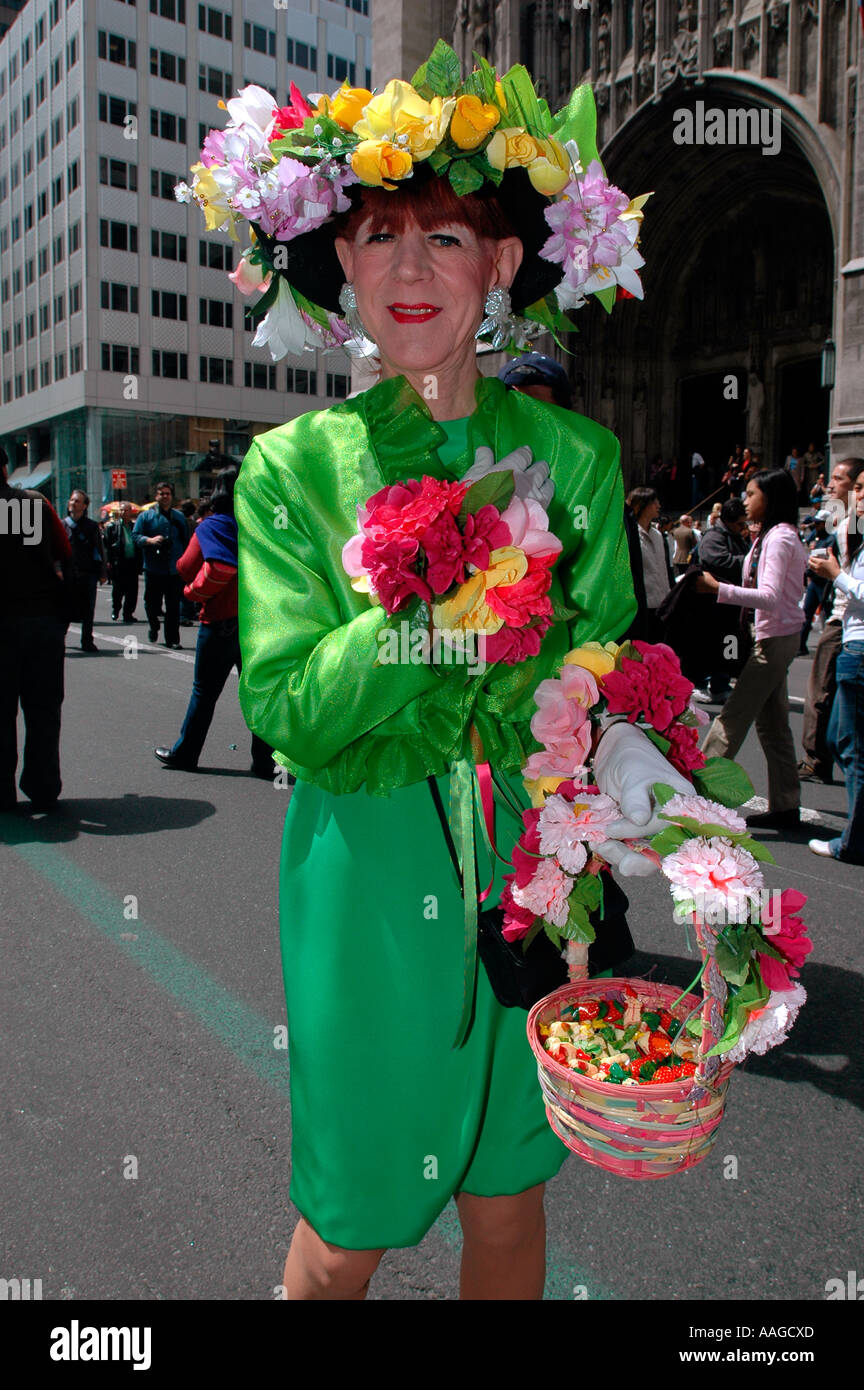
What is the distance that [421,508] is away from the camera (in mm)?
1336

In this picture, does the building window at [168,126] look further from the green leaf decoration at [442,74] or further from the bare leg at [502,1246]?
the bare leg at [502,1246]

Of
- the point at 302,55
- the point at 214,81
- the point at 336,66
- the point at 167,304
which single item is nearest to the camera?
the point at 167,304

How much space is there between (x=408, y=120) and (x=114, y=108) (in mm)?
53513

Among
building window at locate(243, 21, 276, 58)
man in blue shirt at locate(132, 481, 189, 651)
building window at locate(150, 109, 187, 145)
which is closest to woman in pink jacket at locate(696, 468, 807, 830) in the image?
man in blue shirt at locate(132, 481, 189, 651)

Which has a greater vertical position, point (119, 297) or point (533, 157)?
point (119, 297)

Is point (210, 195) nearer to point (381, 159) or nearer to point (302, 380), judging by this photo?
point (381, 159)

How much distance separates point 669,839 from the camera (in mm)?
1289

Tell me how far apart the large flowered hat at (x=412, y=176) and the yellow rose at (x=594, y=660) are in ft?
2.41

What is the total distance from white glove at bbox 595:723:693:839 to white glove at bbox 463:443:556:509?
36cm

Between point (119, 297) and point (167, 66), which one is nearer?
point (119, 297)

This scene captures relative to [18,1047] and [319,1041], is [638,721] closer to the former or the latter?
[319,1041]

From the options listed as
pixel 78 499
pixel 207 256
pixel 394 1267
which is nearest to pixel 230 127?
pixel 394 1267

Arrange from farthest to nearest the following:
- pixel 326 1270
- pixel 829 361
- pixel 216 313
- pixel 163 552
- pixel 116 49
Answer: pixel 216 313, pixel 116 49, pixel 829 361, pixel 163 552, pixel 326 1270

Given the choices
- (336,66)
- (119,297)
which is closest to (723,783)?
(119,297)
